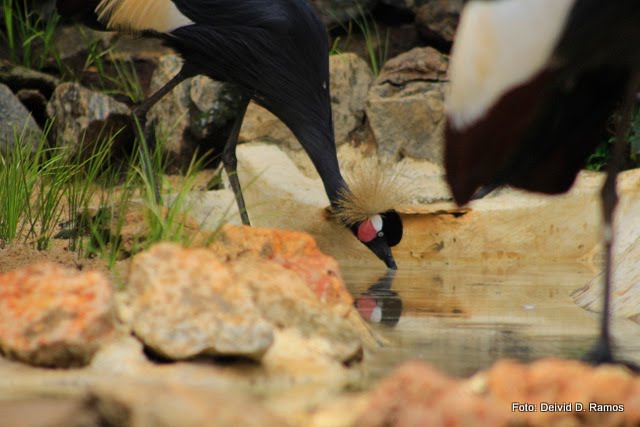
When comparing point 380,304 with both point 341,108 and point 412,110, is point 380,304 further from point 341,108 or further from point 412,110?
point 341,108

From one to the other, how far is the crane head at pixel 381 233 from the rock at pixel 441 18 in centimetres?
291

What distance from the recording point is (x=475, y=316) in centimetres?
436

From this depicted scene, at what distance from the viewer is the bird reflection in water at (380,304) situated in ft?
14.1

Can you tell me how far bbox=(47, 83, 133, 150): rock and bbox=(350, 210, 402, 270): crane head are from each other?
2422 mm

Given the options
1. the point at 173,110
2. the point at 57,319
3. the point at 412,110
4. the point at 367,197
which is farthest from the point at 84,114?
the point at 57,319

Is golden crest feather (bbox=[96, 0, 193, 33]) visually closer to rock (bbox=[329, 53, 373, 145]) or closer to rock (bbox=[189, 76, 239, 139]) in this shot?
rock (bbox=[189, 76, 239, 139])

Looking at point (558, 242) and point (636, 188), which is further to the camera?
point (558, 242)

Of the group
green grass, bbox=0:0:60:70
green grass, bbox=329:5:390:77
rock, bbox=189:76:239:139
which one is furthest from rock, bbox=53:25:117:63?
green grass, bbox=329:5:390:77

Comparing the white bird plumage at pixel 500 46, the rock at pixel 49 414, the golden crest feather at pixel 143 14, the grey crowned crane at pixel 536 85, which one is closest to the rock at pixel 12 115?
the golden crest feather at pixel 143 14

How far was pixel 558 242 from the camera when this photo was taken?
6859mm

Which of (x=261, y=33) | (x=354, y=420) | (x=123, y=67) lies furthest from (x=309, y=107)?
(x=354, y=420)

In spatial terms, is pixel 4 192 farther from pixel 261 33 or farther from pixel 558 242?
pixel 558 242

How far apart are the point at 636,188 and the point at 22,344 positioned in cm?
421

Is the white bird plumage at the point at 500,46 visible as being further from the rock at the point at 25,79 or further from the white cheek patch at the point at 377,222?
the rock at the point at 25,79
